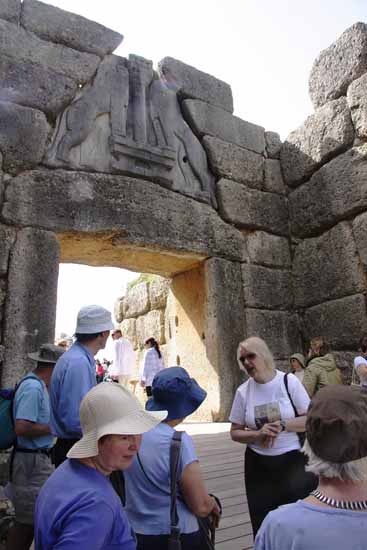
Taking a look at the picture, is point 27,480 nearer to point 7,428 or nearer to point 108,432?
point 7,428

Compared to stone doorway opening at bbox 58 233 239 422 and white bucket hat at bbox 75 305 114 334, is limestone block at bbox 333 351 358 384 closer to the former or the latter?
stone doorway opening at bbox 58 233 239 422

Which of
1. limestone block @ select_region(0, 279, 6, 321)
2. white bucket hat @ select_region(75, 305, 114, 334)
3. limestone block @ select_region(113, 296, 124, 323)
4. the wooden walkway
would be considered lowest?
the wooden walkway

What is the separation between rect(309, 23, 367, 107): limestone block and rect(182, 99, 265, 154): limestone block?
1.00m

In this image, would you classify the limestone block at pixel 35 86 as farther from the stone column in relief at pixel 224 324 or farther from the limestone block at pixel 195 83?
the stone column in relief at pixel 224 324

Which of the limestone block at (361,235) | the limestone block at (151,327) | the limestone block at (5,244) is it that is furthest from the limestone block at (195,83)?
the limestone block at (151,327)

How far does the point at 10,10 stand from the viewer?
5266mm

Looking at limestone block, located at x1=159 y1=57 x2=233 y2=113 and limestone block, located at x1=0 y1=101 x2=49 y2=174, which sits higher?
limestone block, located at x1=159 y1=57 x2=233 y2=113

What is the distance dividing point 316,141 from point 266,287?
7.39 ft

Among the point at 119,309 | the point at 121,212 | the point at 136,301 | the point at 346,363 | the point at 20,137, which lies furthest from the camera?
the point at 119,309

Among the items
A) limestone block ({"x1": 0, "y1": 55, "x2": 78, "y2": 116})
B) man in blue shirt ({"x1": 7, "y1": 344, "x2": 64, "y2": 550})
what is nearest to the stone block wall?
limestone block ({"x1": 0, "y1": 55, "x2": 78, "y2": 116})

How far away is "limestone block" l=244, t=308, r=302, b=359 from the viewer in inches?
247

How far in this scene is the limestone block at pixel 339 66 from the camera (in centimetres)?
616

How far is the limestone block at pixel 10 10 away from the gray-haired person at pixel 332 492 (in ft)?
18.8

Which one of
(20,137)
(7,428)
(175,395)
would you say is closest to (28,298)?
(20,137)
